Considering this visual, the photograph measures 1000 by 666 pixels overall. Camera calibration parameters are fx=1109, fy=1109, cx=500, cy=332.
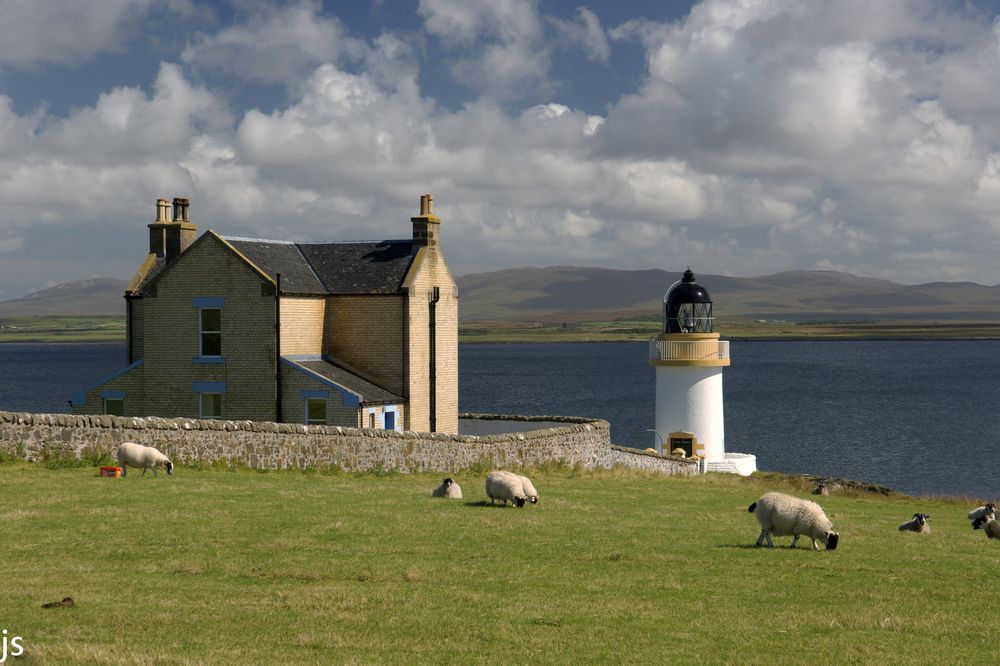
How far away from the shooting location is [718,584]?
573 inches

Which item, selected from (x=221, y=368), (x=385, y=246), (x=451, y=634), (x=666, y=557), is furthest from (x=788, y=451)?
(x=451, y=634)

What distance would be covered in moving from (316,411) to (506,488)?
13598 mm

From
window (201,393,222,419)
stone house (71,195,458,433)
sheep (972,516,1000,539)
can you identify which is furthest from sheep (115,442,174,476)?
sheep (972,516,1000,539)

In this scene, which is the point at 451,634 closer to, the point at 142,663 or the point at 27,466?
the point at 142,663

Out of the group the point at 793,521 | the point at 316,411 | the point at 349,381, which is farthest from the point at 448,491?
the point at 349,381

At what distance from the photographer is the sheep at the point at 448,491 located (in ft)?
74.9

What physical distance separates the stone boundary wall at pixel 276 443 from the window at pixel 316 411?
527 centimetres

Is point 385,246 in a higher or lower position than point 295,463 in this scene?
higher

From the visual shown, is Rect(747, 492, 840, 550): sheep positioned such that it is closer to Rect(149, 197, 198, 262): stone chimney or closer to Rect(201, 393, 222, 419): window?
Rect(201, 393, 222, 419): window

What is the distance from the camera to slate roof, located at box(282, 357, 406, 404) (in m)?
33.9

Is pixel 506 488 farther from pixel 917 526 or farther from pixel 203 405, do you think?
pixel 203 405

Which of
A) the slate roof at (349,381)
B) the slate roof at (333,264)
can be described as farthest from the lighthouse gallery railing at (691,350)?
the slate roof at (349,381)

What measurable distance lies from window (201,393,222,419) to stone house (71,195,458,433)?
0.03m

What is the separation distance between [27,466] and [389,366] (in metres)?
13.6
